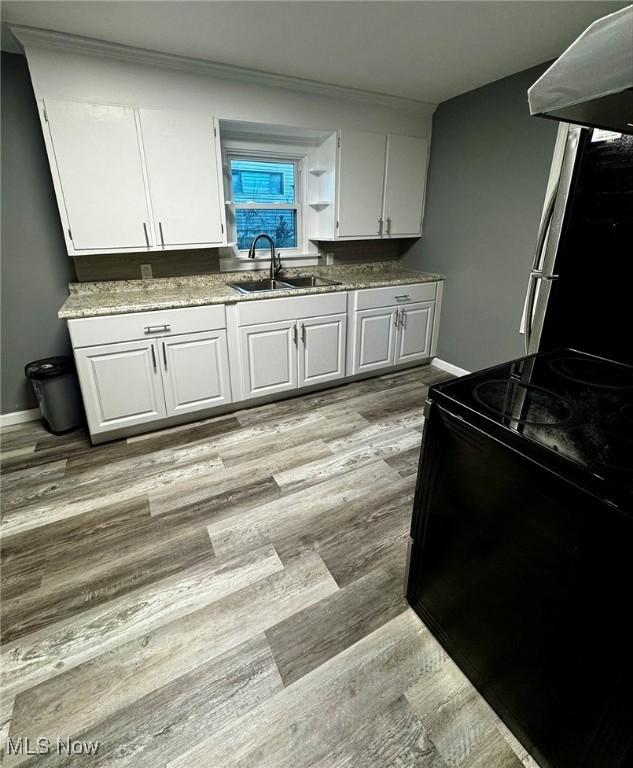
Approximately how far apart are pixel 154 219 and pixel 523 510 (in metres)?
2.71

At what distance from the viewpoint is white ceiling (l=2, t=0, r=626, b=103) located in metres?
1.86

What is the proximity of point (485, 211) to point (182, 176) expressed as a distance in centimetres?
236

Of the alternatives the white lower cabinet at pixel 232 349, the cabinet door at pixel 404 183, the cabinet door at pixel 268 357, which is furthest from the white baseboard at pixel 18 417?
the cabinet door at pixel 404 183

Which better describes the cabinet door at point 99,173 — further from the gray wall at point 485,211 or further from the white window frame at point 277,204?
the gray wall at point 485,211

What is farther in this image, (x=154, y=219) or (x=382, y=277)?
(x=382, y=277)

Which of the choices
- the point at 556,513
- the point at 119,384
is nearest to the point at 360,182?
the point at 119,384

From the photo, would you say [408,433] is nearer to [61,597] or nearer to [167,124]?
[61,597]

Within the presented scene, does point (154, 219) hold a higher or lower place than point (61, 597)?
higher

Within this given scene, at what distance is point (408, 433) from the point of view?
270cm

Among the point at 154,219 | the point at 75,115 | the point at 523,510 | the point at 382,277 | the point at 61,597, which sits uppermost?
the point at 75,115

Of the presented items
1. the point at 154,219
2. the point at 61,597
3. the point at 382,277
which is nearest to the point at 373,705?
the point at 61,597

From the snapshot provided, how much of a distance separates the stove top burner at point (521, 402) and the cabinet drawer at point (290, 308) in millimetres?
1906

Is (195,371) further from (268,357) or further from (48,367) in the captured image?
(48,367)

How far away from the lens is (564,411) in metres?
1.08
